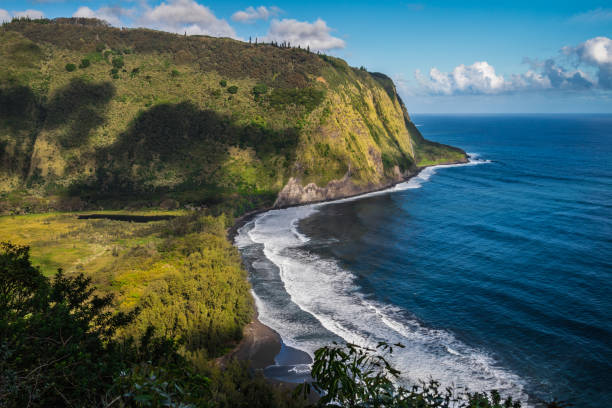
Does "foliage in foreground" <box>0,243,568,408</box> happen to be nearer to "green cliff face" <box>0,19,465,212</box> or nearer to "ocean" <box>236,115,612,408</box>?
"ocean" <box>236,115,612,408</box>

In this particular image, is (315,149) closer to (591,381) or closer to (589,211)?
(589,211)

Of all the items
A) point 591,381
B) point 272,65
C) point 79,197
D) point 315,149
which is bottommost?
point 591,381

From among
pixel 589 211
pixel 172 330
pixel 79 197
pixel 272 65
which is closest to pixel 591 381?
pixel 172 330

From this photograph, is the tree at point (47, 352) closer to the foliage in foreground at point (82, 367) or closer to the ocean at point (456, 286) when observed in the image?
the foliage in foreground at point (82, 367)

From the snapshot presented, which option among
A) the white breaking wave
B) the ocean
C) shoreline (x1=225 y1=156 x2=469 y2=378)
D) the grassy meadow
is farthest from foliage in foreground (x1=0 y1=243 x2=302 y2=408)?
the ocean

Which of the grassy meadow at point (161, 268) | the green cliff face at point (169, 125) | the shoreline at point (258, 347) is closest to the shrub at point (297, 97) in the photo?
the green cliff face at point (169, 125)

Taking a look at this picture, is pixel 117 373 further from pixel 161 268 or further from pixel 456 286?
pixel 456 286
